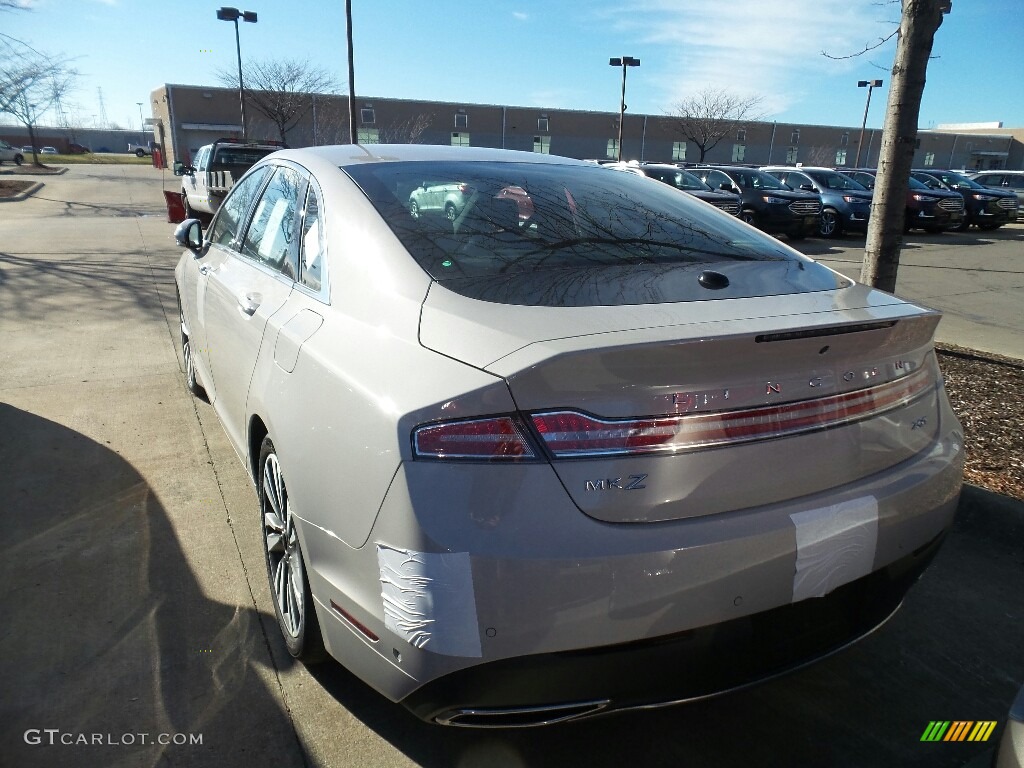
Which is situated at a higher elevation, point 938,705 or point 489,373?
point 489,373

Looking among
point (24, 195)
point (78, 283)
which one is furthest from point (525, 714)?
point (24, 195)

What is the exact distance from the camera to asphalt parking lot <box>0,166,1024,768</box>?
218 cm

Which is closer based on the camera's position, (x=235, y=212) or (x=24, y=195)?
(x=235, y=212)

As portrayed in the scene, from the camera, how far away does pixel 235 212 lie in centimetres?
379

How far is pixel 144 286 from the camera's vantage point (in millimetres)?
9000

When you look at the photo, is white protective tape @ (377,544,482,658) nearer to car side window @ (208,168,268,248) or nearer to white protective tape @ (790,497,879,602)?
white protective tape @ (790,497,879,602)

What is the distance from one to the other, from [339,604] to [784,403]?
4.05ft

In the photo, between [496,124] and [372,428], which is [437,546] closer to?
[372,428]

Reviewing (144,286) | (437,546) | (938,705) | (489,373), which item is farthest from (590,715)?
(144,286)

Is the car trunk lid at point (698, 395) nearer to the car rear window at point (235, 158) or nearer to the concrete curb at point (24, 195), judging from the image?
the car rear window at point (235, 158)

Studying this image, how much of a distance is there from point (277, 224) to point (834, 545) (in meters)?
2.40

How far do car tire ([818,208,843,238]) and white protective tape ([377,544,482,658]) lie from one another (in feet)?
61.5

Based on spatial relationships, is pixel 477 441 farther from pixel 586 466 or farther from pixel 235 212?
pixel 235 212

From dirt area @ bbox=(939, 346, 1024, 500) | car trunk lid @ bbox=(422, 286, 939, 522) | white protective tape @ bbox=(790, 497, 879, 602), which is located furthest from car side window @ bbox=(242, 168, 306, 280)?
dirt area @ bbox=(939, 346, 1024, 500)
